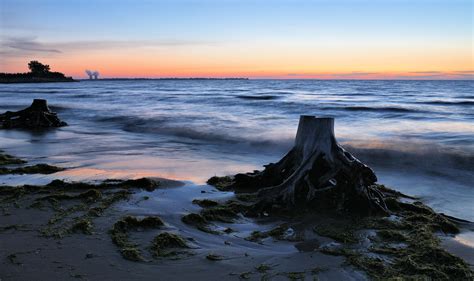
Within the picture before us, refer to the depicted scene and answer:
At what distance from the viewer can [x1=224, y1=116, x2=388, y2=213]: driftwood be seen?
17.3 feet

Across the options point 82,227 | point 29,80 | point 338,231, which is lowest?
point 338,231

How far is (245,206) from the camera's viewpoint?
5.46 m

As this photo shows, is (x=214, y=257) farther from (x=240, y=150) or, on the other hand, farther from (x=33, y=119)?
(x=33, y=119)

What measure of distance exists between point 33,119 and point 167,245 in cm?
1311

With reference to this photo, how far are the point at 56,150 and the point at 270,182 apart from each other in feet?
21.0

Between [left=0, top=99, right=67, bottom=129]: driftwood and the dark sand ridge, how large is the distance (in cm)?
1021

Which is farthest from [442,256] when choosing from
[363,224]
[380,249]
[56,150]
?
[56,150]

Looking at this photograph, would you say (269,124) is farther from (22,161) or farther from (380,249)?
(380,249)

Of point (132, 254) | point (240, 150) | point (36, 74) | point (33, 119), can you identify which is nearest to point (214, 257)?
point (132, 254)

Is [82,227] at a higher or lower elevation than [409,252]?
higher

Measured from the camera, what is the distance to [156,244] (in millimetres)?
4094

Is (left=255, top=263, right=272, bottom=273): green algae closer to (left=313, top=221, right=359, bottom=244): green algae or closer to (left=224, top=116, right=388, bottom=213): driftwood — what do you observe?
(left=313, top=221, right=359, bottom=244): green algae

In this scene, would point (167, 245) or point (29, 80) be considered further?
point (29, 80)

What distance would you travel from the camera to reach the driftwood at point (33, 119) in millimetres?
15062
